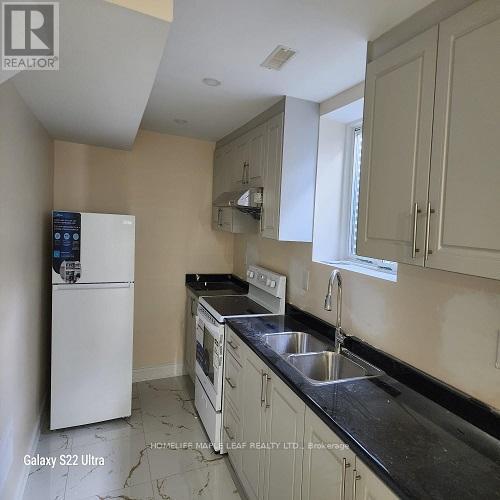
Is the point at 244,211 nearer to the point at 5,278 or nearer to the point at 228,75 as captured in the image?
the point at 228,75

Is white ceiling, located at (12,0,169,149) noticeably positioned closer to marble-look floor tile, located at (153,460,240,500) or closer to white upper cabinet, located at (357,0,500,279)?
white upper cabinet, located at (357,0,500,279)

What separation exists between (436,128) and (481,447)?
1065mm

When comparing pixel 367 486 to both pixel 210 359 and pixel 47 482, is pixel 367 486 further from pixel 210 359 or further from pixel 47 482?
pixel 47 482

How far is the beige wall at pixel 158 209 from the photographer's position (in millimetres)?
3084

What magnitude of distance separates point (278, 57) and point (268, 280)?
1.56 m

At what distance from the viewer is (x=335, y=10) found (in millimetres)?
1284

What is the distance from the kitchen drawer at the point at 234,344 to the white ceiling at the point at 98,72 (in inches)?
57.5

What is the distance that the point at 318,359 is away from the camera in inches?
74.0

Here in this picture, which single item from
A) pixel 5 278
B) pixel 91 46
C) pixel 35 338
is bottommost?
pixel 35 338

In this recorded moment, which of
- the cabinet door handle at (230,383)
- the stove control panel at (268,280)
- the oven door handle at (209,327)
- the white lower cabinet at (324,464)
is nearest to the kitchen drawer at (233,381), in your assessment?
the cabinet door handle at (230,383)

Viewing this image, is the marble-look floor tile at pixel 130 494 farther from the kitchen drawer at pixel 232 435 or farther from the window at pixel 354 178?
the window at pixel 354 178

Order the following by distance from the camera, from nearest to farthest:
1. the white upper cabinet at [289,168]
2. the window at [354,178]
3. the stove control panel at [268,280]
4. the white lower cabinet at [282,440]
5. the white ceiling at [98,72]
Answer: the white ceiling at [98,72] < the white lower cabinet at [282,440] < the white upper cabinet at [289,168] < the window at [354,178] < the stove control panel at [268,280]

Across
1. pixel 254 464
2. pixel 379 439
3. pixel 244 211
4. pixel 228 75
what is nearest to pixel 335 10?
pixel 228 75

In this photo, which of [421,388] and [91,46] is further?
[421,388]
